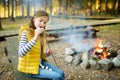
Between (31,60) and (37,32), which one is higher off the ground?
(37,32)

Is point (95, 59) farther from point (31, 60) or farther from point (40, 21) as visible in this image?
point (40, 21)

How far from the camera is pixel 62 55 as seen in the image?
921 centimetres

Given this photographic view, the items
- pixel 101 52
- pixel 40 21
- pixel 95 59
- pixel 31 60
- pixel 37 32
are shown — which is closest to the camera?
pixel 37 32

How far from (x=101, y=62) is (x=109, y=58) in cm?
100

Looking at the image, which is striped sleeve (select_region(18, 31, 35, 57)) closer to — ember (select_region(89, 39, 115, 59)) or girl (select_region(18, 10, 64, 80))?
girl (select_region(18, 10, 64, 80))

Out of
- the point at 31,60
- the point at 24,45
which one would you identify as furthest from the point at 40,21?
the point at 31,60

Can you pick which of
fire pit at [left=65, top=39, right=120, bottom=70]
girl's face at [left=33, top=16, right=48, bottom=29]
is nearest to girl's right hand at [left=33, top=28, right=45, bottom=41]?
girl's face at [left=33, top=16, right=48, bottom=29]

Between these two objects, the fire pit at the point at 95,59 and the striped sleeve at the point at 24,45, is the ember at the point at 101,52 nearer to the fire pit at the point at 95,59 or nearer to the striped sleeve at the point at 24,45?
the fire pit at the point at 95,59

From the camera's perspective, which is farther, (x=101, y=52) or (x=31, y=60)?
(x=101, y=52)

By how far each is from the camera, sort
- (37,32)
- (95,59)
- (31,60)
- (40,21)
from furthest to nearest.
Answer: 1. (95,59)
2. (31,60)
3. (40,21)
4. (37,32)

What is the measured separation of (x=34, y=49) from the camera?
3.99 meters

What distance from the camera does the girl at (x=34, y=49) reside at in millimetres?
3750

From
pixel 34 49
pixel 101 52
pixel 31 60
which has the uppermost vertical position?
pixel 34 49

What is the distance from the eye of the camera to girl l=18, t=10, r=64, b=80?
3.75 meters
